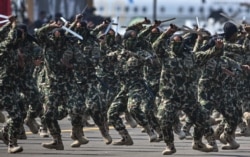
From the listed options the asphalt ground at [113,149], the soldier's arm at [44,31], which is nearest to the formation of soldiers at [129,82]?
the soldier's arm at [44,31]

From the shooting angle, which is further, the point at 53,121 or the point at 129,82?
the point at 129,82

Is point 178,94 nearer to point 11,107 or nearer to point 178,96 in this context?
point 178,96

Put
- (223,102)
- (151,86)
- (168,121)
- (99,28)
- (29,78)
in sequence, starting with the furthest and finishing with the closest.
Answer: (99,28) < (151,86) < (29,78) < (223,102) < (168,121)

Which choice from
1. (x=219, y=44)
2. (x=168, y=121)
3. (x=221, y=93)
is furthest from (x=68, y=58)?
(x=221, y=93)

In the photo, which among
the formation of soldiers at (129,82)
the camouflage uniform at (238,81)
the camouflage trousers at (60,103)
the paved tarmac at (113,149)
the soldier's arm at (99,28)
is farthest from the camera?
the soldier's arm at (99,28)

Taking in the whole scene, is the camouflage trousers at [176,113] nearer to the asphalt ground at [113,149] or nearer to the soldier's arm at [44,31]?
the asphalt ground at [113,149]

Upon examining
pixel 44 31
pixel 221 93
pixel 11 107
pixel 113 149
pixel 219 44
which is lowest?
pixel 113 149

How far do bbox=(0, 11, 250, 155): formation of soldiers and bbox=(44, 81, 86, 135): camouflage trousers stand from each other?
0.02 m

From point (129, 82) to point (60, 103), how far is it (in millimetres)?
1608

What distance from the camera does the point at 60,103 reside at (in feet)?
72.9

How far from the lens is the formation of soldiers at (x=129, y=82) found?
851 inches

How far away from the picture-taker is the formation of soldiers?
21.6m

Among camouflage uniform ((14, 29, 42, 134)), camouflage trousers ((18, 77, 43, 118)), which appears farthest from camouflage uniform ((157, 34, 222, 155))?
camouflage trousers ((18, 77, 43, 118))

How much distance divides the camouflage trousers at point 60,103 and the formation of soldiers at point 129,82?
15mm
